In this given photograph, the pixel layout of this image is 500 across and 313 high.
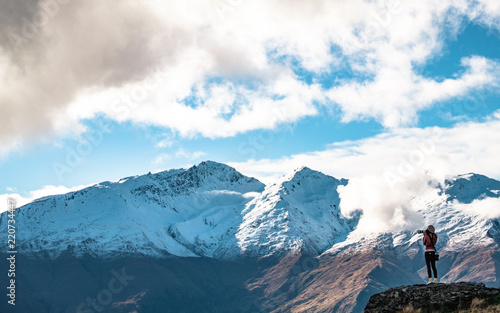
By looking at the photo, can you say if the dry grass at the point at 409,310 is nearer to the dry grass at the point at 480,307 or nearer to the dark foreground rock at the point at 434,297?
the dark foreground rock at the point at 434,297

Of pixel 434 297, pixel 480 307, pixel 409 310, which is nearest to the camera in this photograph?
pixel 480 307

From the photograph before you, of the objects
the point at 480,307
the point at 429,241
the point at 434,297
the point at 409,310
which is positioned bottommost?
the point at 480,307

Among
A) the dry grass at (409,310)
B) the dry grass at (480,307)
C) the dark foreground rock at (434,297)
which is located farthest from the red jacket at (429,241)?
the dry grass at (409,310)

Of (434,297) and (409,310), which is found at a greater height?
(434,297)

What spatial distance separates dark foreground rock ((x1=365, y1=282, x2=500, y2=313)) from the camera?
131ft

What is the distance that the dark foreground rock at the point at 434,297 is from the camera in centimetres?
3981

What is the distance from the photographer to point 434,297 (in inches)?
1626

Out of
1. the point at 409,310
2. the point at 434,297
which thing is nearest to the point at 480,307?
the point at 434,297

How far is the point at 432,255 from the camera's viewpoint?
4650cm

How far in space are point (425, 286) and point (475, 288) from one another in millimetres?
3923

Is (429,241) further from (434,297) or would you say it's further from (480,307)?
(480,307)

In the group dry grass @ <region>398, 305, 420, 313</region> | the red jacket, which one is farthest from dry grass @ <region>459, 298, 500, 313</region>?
the red jacket

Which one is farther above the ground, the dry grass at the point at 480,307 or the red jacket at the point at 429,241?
the red jacket at the point at 429,241

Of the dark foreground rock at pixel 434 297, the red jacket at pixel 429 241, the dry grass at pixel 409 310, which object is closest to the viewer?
the dry grass at pixel 409 310
